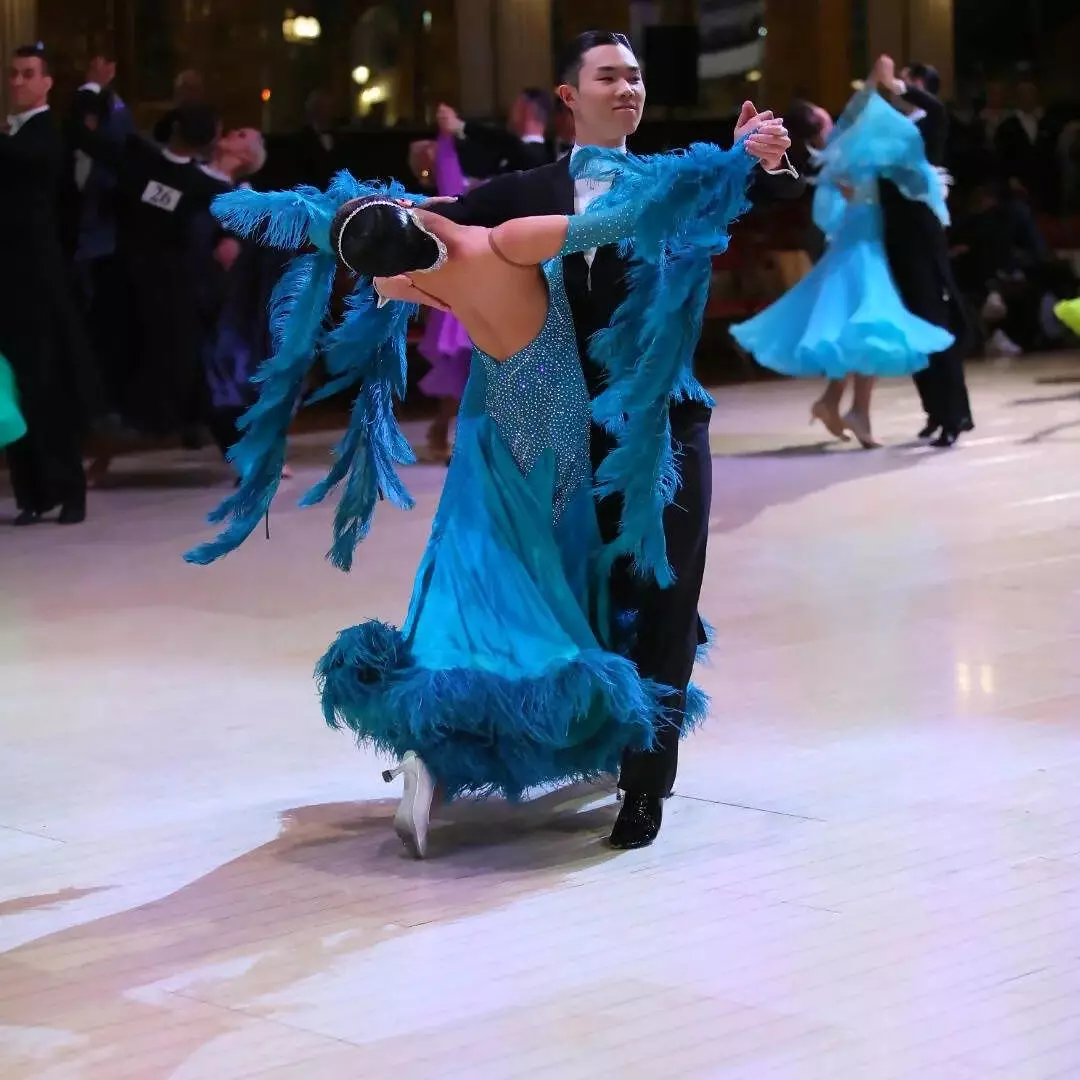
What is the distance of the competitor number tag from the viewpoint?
9047 millimetres

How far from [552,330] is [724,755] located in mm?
1089

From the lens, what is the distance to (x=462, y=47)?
16.5 metres

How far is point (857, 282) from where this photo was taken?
934 cm

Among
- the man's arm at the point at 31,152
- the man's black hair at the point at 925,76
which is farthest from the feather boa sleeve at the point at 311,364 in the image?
the man's black hair at the point at 925,76

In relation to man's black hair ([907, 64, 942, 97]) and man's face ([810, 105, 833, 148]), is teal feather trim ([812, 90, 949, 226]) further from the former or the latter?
man's black hair ([907, 64, 942, 97])

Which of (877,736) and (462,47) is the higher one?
(462,47)

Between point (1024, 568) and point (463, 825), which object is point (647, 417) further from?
point (1024, 568)

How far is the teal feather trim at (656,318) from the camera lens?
362cm

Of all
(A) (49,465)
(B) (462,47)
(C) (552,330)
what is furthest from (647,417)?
(B) (462,47)

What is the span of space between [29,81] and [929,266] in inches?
157

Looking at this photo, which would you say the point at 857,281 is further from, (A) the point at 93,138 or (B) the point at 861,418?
(A) the point at 93,138

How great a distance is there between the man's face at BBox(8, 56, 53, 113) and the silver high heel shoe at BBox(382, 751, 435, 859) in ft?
15.4

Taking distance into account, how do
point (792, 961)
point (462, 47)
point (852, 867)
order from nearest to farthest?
point (792, 961)
point (852, 867)
point (462, 47)

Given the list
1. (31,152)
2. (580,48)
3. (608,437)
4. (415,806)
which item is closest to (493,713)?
(415,806)
